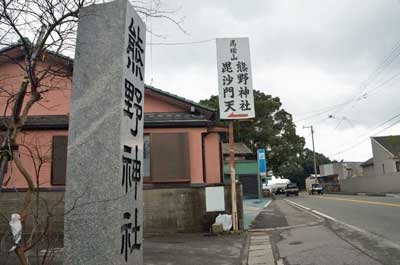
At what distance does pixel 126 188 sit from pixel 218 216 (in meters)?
7.92

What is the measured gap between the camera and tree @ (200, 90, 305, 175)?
45.1 meters

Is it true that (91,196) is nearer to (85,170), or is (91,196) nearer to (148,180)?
(85,170)

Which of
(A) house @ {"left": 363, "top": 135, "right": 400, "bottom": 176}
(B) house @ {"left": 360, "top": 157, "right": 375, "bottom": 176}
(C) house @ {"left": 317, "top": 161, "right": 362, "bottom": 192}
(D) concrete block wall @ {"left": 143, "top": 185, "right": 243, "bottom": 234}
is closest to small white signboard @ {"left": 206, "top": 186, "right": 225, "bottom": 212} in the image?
(D) concrete block wall @ {"left": 143, "top": 185, "right": 243, "bottom": 234}

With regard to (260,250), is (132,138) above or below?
above

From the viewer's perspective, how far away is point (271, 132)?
148 feet

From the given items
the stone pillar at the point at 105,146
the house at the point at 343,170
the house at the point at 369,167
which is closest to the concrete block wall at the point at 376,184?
the house at the point at 369,167

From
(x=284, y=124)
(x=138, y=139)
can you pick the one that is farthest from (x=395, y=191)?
(x=138, y=139)

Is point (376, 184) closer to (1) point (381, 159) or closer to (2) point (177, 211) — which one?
(1) point (381, 159)

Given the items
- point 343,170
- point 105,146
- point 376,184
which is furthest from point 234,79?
point 343,170

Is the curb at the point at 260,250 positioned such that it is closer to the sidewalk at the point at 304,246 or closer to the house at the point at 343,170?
the sidewalk at the point at 304,246

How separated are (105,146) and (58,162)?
8754 millimetres

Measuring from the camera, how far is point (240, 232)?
461 inches

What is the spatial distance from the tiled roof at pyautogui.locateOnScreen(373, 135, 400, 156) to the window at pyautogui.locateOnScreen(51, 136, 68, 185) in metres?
43.2

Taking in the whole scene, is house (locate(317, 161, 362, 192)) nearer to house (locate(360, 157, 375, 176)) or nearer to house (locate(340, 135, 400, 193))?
house (locate(360, 157, 375, 176))
